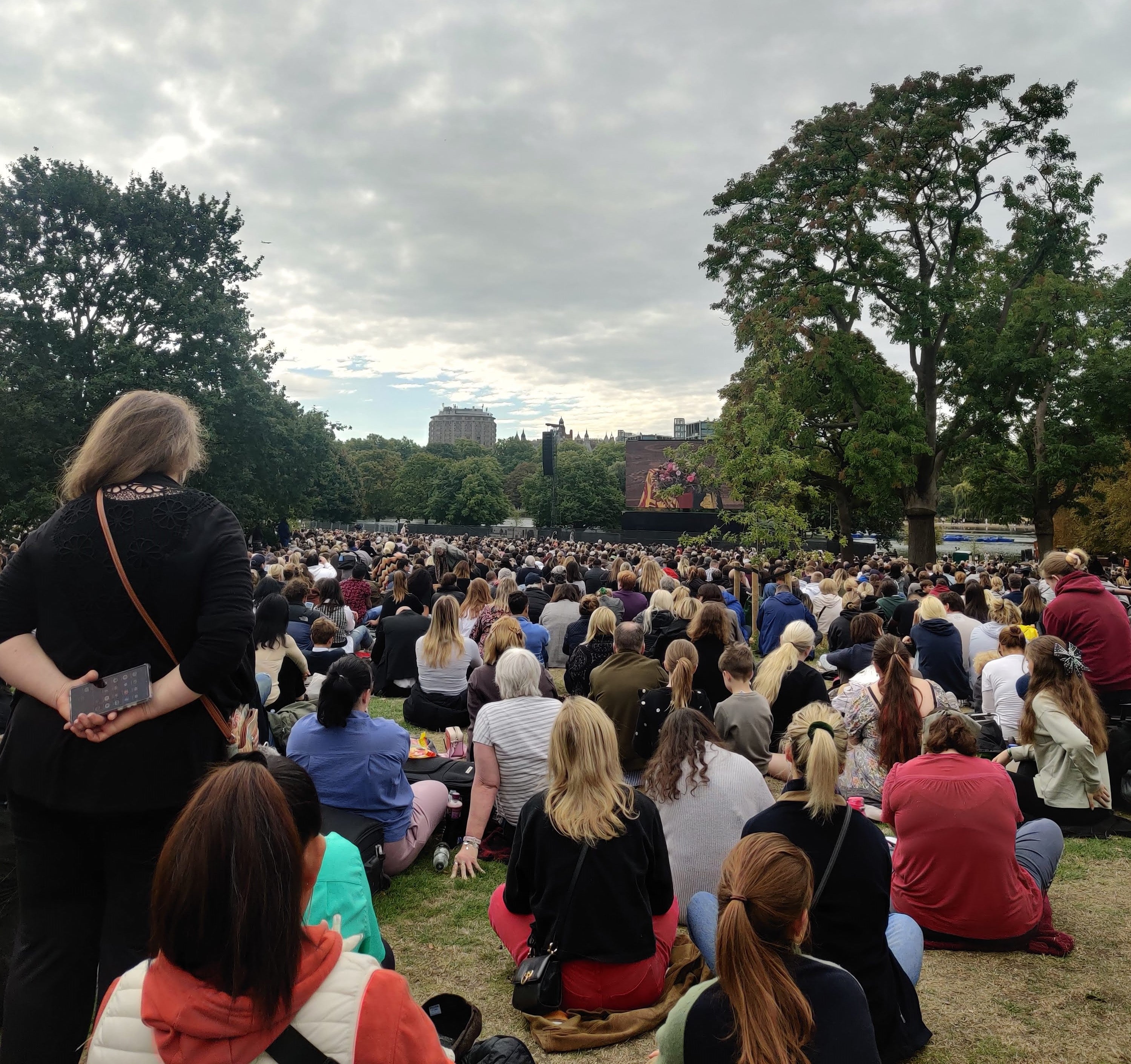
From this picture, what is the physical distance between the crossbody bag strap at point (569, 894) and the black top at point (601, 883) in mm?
12

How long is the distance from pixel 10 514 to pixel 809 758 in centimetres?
2557

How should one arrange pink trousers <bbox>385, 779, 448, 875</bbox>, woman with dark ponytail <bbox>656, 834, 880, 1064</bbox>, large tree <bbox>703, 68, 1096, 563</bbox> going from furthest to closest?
large tree <bbox>703, 68, 1096, 563</bbox>
pink trousers <bbox>385, 779, 448, 875</bbox>
woman with dark ponytail <bbox>656, 834, 880, 1064</bbox>

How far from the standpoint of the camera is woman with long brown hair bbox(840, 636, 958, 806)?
485cm

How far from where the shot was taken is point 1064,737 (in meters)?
4.68

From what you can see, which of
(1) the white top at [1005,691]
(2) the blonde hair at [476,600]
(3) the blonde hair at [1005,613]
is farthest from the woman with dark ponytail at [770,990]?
(2) the blonde hair at [476,600]

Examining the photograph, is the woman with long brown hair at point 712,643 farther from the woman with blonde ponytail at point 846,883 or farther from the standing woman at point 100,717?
the standing woman at point 100,717

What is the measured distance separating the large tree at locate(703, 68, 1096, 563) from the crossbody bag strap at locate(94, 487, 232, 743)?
23.1m

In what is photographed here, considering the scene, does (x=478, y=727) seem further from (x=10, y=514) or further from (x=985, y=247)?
(x=985, y=247)

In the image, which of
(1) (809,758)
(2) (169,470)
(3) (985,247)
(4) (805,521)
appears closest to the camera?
(2) (169,470)

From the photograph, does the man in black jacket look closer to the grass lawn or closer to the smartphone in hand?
the grass lawn

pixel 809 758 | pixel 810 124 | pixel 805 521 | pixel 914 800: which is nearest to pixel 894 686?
pixel 914 800

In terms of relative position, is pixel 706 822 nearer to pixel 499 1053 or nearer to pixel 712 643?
pixel 499 1053

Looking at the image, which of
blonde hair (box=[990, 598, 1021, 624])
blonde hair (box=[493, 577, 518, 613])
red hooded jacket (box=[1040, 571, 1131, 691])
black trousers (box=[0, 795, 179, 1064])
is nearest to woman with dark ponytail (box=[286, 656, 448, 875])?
black trousers (box=[0, 795, 179, 1064])

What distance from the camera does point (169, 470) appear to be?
2225 mm
